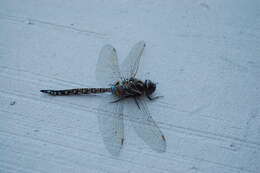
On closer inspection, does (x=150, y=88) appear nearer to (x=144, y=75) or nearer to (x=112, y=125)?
(x=144, y=75)

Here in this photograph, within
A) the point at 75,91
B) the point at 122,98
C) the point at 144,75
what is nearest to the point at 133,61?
the point at 144,75

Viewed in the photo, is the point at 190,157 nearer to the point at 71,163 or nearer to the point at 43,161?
the point at 71,163

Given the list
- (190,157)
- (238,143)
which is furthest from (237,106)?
(190,157)

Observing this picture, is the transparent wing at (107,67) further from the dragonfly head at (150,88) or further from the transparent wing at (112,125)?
the dragonfly head at (150,88)

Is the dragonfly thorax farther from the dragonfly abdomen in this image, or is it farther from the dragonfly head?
the dragonfly abdomen

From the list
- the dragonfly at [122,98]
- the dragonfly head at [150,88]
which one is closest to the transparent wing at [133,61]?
the dragonfly at [122,98]

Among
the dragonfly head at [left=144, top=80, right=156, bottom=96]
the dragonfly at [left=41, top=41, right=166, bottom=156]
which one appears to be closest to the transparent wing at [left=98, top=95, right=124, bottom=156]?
the dragonfly at [left=41, top=41, right=166, bottom=156]
